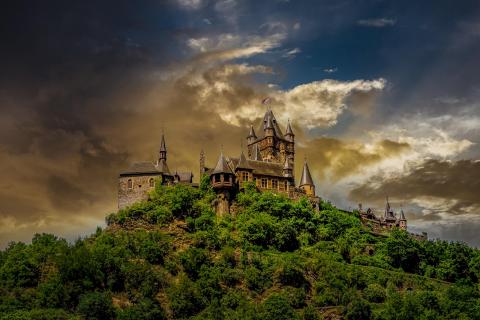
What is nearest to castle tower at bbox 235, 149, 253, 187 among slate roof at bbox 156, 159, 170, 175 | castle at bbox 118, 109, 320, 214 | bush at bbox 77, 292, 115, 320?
castle at bbox 118, 109, 320, 214

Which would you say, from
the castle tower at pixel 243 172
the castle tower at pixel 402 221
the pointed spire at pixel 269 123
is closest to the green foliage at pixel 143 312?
the castle tower at pixel 243 172

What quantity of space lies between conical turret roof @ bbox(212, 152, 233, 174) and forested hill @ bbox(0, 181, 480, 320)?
296cm

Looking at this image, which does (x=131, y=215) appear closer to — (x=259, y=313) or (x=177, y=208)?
(x=177, y=208)

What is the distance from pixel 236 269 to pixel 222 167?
58.8 feet

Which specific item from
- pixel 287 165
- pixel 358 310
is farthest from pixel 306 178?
pixel 358 310

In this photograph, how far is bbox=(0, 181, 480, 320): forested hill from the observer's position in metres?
72.3

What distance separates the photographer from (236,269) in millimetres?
81000

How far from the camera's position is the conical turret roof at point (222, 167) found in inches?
3686

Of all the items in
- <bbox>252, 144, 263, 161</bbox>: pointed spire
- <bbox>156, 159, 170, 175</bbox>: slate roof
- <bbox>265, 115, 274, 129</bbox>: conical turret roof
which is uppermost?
<bbox>265, 115, 274, 129</bbox>: conical turret roof

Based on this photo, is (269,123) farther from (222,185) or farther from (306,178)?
(222,185)

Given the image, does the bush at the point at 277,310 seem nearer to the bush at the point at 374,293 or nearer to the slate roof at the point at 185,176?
the bush at the point at 374,293

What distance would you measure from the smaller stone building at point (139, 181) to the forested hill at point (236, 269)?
115 inches

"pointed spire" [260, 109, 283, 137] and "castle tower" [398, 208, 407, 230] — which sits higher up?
"pointed spire" [260, 109, 283, 137]

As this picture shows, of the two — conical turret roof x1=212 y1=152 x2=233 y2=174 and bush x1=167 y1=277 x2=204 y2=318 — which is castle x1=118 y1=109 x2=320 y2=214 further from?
bush x1=167 y1=277 x2=204 y2=318
